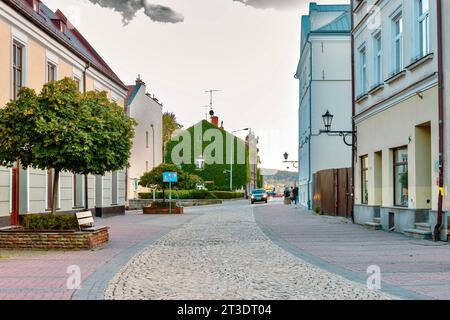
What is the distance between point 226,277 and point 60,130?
6602 mm

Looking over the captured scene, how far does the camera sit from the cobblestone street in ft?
25.6

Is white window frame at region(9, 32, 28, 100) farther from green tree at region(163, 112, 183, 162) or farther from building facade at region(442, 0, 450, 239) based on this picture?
green tree at region(163, 112, 183, 162)

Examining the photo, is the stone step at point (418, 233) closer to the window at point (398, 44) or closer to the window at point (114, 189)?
the window at point (398, 44)

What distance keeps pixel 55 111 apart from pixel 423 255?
865cm

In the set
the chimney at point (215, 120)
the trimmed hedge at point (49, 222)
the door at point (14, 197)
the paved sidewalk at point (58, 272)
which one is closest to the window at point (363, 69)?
the paved sidewalk at point (58, 272)

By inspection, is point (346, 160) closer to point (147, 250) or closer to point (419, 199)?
point (419, 199)

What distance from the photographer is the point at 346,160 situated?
122 ft

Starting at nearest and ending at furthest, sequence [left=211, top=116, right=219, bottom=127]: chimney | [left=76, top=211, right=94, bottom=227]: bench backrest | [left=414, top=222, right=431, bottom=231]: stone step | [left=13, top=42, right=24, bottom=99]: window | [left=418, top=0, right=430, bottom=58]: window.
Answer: [left=76, top=211, right=94, bottom=227]: bench backrest
[left=414, top=222, right=431, bottom=231]: stone step
[left=418, top=0, right=430, bottom=58]: window
[left=13, top=42, right=24, bottom=99]: window
[left=211, top=116, right=219, bottom=127]: chimney

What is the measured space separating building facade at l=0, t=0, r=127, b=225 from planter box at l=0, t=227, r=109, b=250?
5601mm

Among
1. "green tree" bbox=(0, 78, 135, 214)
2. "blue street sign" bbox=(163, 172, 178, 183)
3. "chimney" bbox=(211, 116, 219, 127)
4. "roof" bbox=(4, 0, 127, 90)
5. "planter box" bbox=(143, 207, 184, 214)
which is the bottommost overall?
"planter box" bbox=(143, 207, 184, 214)

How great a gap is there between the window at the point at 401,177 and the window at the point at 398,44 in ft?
8.23

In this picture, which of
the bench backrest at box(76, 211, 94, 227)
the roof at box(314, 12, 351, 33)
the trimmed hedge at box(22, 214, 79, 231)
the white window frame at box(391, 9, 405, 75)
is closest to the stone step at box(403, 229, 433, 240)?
the white window frame at box(391, 9, 405, 75)
